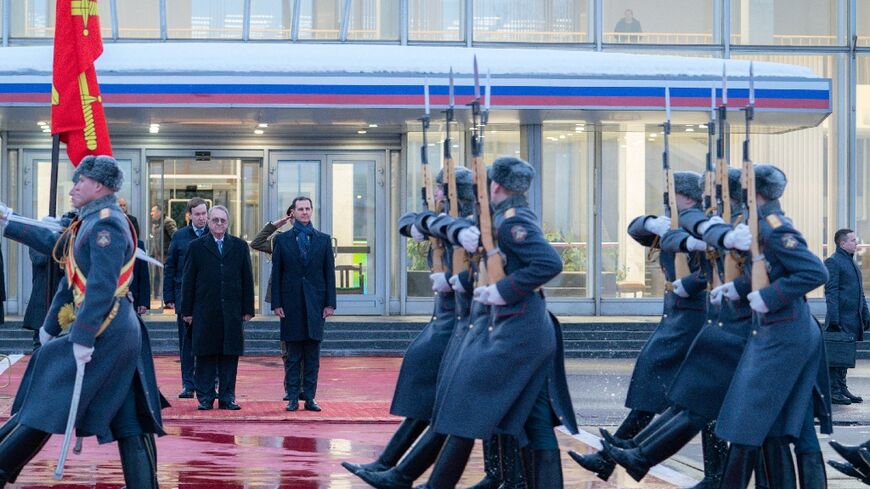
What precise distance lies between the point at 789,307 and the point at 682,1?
52.0 ft

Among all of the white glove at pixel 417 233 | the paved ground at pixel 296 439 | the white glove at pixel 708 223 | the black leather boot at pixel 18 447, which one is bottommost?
the paved ground at pixel 296 439

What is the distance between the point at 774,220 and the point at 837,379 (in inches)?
274

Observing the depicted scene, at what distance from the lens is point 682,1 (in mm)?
22781

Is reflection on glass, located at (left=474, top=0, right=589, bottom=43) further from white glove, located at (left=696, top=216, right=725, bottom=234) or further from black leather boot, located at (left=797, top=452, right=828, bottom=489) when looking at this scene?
black leather boot, located at (left=797, top=452, right=828, bottom=489)

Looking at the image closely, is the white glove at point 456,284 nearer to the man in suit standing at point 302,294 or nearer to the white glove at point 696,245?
the white glove at point 696,245

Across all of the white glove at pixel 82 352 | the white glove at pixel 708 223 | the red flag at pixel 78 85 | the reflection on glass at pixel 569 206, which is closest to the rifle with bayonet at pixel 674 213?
the white glove at pixel 708 223

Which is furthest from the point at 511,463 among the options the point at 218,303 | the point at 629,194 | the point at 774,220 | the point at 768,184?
the point at 629,194

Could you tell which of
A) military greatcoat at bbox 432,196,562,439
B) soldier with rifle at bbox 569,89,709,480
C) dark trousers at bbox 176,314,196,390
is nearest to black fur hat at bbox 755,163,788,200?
soldier with rifle at bbox 569,89,709,480

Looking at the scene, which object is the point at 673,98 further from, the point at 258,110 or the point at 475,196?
the point at 475,196

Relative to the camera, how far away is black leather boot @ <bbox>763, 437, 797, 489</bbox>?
7535 mm

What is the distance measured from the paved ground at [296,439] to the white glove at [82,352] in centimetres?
168

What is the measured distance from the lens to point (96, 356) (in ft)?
23.9

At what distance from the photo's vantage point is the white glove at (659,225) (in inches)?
359

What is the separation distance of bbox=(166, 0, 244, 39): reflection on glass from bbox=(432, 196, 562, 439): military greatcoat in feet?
50.4
